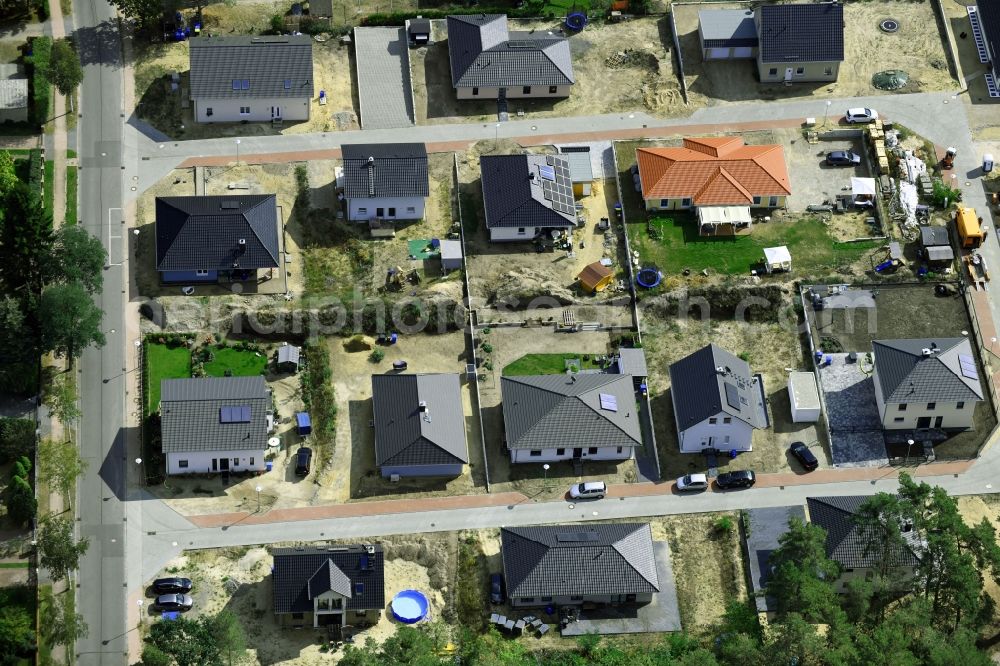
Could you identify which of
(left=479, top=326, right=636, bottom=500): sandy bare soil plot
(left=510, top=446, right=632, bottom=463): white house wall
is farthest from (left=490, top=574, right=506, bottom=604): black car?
(left=510, top=446, right=632, bottom=463): white house wall

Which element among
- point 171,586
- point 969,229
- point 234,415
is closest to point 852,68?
point 969,229

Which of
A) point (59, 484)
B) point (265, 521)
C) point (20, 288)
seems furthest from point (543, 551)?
point (20, 288)

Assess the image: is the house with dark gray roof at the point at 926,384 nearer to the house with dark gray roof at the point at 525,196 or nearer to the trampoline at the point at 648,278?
the trampoline at the point at 648,278

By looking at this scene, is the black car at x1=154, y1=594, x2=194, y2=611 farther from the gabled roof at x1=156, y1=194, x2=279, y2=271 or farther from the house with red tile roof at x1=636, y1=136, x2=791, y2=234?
the house with red tile roof at x1=636, y1=136, x2=791, y2=234

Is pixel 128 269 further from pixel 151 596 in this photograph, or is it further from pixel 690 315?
pixel 690 315

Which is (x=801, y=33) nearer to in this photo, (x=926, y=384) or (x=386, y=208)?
(x=926, y=384)

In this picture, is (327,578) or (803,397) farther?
(803,397)
